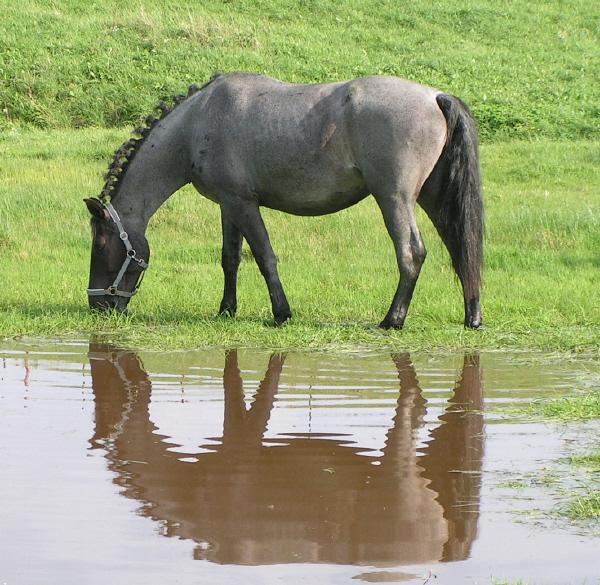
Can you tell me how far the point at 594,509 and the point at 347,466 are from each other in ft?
→ 4.01

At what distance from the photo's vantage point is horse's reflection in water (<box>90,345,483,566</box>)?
490 cm

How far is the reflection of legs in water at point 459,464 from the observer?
5059 mm

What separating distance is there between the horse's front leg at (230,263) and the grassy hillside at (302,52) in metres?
Result: 9.75

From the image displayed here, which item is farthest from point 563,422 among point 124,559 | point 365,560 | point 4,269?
point 4,269

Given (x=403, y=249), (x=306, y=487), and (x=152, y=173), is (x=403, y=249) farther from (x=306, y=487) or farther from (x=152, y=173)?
(x=306, y=487)

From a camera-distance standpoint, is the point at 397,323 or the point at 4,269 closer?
the point at 397,323

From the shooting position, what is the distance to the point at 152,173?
1091cm

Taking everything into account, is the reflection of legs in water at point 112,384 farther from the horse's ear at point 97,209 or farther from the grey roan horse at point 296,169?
the grey roan horse at point 296,169

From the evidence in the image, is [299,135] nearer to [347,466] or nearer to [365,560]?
[347,466]

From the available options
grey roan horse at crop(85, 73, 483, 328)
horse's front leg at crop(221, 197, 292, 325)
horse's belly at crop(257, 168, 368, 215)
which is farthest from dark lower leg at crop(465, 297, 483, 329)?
horse's front leg at crop(221, 197, 292, 325)

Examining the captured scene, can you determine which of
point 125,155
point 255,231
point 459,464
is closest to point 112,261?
point 125,155

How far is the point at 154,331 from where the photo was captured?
Answer: 10008 millimetres

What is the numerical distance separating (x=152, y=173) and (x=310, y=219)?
387 cm

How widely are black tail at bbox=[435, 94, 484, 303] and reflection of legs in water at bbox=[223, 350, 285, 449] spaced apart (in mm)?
1870
